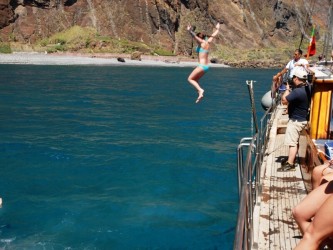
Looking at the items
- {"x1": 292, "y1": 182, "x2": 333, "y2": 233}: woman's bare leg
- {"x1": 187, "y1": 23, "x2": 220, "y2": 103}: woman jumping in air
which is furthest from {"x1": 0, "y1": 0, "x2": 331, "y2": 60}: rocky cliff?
{"x1": 292, "y1": 182, "x2": 333, "y2": 233}: woman's bare leg

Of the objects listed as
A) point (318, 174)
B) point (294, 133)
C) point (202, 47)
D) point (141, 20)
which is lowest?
point (294, 133)

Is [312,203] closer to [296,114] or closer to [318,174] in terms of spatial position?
[318,174]

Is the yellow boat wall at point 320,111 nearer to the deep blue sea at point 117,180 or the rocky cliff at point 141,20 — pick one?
the deep blue sea at point 117,180

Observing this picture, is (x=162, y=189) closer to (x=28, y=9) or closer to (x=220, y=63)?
(x=220, y=63)

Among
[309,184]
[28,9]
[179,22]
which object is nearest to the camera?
[309,184]

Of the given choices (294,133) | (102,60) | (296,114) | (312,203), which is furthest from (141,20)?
(312,203)

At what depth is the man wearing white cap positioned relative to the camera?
1028cm

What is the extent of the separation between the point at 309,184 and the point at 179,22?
16190cm

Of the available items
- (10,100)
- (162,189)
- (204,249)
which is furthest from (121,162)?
(10,100)

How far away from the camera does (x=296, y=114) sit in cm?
1047

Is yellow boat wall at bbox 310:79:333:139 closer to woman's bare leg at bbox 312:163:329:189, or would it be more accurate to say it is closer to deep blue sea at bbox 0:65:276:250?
deep blue sea at bbox 0:65:276:250

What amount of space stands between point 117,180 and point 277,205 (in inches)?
348

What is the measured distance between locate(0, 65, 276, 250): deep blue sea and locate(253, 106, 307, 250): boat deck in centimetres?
250

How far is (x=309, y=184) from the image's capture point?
9.04 m
